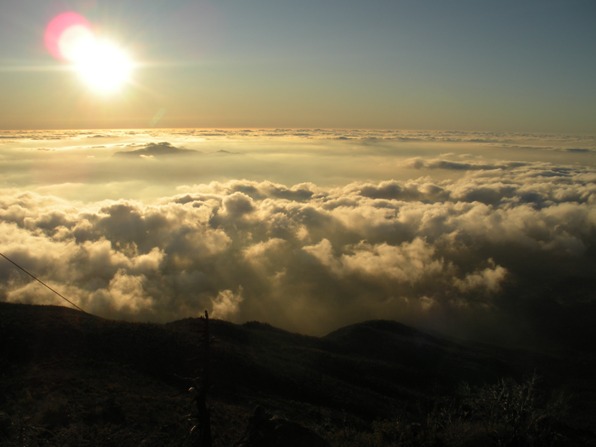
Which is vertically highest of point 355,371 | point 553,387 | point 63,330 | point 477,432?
point 477,432

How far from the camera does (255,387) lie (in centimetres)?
5866

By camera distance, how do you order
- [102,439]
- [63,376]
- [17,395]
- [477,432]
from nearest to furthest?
[477,432] → [102,439] → [17,395] → [63,376]

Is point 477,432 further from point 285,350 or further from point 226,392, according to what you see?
point 285,350

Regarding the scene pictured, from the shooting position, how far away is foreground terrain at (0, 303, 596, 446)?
24.1m

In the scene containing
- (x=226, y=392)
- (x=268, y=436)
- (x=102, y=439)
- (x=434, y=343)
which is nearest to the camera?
(x=268, y=436)

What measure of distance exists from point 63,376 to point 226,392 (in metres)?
19.1

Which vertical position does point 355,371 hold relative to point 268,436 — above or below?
below

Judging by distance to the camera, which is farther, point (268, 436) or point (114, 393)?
point (114, 393)

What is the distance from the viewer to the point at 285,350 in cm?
8619

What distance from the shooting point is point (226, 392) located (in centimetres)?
5241

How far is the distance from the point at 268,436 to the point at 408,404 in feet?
178

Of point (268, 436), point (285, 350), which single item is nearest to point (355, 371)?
point (285, 350)

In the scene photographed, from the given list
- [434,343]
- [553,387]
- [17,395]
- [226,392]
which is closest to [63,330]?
[226,392]

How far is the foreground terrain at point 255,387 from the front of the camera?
24109 millimetres
